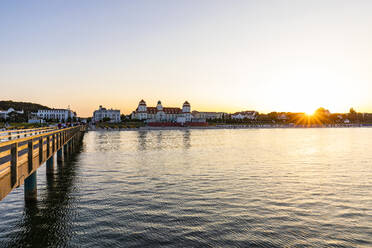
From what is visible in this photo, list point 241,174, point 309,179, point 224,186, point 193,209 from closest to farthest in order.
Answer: point 193,209 < point 224,186 < point 309,179 < point 241,174

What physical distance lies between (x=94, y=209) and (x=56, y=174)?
12.6 meters

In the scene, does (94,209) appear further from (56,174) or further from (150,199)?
(56,174)

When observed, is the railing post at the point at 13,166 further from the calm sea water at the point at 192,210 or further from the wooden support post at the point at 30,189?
the wooden support post at the point at 30,189

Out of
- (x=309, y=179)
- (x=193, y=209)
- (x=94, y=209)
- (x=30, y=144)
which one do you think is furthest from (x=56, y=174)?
(x=309, y=179)

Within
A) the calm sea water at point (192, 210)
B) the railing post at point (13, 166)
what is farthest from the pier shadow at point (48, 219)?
the railing post at point (13, 166)

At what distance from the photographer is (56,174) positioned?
2655 centimetres

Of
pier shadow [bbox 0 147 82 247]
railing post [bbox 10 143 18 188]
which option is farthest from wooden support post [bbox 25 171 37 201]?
railing post [bbox 10 143 18 188]

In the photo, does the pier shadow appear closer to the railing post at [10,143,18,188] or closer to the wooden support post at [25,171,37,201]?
the wooden support post at [25,171,37,201]

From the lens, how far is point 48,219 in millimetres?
14336

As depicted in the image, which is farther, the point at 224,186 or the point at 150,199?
the point at 224,186

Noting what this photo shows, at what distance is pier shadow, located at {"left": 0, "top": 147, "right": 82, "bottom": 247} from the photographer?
1184 cm

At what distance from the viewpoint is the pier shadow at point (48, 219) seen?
11.8 m

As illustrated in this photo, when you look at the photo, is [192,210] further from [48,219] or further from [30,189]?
[30,189]

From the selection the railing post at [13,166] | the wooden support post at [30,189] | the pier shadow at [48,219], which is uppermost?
the railing post at [13,166]
